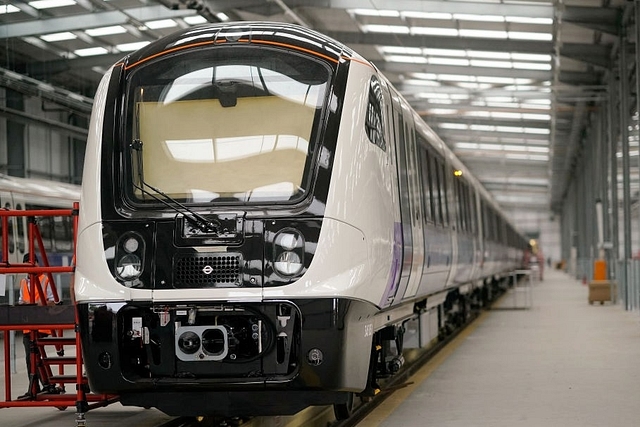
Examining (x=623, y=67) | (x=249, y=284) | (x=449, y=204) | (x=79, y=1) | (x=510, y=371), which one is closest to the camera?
(x=249, y=284)

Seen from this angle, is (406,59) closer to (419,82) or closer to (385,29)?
(419,82)

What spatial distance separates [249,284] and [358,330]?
904mm

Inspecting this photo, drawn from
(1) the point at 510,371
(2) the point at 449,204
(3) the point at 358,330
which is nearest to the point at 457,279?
(2) the point at 449,204

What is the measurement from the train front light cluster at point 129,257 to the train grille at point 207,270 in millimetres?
260

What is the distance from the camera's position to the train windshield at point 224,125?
764 cm

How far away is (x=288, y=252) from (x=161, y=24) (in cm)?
1453

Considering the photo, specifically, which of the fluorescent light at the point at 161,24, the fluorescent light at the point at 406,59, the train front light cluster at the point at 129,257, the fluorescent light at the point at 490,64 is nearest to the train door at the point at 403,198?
the train front light cluster at the point at 129,257

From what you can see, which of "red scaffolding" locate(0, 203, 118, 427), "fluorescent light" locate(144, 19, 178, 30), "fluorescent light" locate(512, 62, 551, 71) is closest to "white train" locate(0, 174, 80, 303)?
"fluorescent light" locate(144, 19, 178, 30)

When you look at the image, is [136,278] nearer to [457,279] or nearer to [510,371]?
[510,371]

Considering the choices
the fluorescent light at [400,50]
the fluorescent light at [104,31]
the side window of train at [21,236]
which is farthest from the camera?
the fluorescent light at [400,50]

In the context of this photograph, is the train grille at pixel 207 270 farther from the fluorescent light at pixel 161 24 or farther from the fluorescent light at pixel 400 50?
the fluorescent light at pixel 400 50

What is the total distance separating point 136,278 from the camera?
24.2 feet

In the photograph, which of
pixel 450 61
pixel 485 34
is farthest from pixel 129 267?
pixel 450 61

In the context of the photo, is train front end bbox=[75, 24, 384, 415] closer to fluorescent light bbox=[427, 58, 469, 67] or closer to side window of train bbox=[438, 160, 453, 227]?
side window of train bbox=[438, 160, 453, 227]
